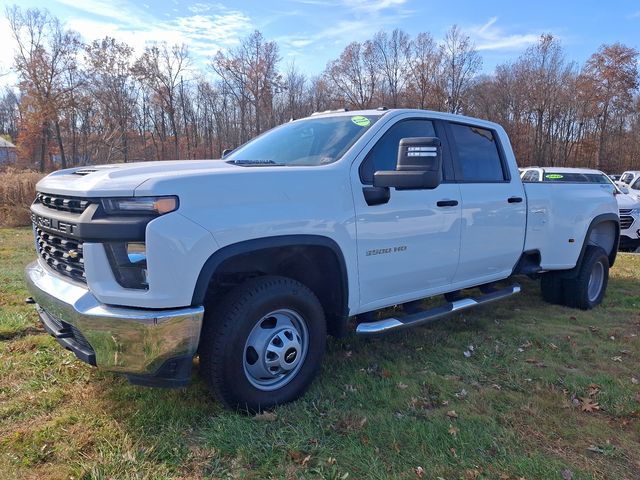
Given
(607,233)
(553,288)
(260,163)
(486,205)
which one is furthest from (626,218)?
(260,163)

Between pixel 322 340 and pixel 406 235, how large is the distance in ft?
3.36

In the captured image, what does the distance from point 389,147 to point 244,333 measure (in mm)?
1834

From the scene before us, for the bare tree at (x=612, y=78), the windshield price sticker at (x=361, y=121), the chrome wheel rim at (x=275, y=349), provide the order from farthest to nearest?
1. the bare tree at (x=612, y=78)
2. the windshield price sticker at (x=361, y=121)
3. the chrome wheel rim at (x=275, y=349)

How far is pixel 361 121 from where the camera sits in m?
3.86

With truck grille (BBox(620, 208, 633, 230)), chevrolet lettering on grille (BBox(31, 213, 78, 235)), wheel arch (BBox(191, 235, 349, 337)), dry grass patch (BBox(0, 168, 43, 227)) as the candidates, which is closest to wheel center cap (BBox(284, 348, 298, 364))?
wheel arch (BBox(191, 235, 349, 337))

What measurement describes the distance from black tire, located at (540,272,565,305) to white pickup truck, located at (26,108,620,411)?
Result: 4.79 feet

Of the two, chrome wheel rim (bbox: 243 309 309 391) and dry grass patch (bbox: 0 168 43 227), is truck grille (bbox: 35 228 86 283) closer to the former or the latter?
chrome wheel rim (bbox: 243 309 309 391)

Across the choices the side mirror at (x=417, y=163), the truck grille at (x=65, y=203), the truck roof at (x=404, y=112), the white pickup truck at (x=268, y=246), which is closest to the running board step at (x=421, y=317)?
the white pickup truck at (x=268, y=246)

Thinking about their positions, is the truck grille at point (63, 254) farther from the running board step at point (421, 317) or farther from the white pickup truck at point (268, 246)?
the running board step at point (421, 317)

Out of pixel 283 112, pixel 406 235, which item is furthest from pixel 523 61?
pixel 406 235

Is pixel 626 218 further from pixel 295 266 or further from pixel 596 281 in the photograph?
pixel 295 266

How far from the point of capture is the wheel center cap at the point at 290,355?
123 inches

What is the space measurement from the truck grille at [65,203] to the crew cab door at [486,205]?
294cm

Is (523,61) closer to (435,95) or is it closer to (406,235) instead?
(435,95)
